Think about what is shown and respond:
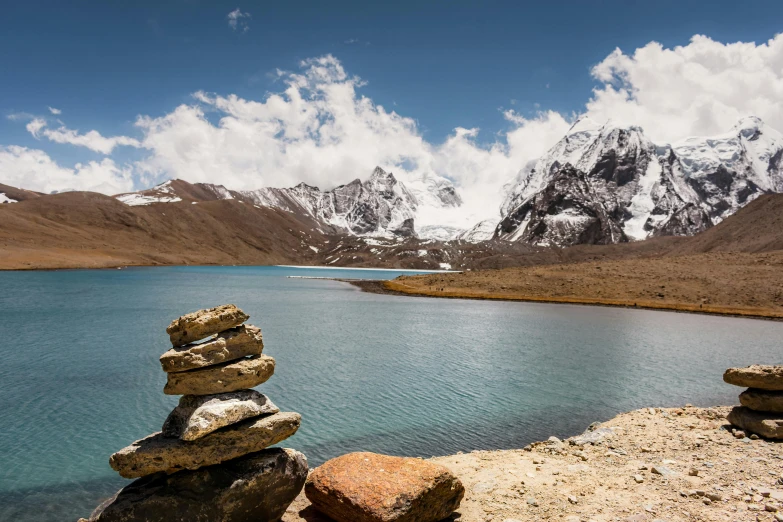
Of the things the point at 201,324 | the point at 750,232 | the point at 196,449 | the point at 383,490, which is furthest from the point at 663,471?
the point at 750,232

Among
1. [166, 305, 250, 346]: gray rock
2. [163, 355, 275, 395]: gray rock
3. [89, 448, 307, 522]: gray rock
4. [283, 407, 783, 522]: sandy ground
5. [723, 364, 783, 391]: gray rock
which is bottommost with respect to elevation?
[283, 407, 783, 522]: sandy ground

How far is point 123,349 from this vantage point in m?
33.4

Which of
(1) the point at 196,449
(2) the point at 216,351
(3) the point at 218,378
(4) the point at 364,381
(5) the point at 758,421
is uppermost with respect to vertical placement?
(2) the point at 216,351

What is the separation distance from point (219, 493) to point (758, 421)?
17.0m

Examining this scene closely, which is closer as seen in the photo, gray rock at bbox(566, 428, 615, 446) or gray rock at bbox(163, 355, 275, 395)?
gray rock at bbox(163, 355, 275, 395)

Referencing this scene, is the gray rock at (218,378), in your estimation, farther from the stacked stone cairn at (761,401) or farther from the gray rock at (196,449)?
the stacked stone cairn at (761,401)

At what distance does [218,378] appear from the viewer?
35.9 feet

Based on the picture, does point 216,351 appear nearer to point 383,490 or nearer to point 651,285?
point 383,490

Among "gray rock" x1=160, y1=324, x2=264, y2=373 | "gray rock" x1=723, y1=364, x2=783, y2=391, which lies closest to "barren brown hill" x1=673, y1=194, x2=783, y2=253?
"gray rock" x1=723, y1=364, x2=783, y2=391

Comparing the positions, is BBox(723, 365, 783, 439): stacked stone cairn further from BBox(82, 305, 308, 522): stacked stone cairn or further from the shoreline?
the shoreline

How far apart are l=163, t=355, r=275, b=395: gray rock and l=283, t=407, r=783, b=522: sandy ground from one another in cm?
334

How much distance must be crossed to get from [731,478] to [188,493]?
514 inches

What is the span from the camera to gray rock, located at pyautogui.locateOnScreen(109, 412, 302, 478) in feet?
32.3

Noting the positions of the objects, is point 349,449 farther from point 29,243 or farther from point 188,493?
point 29,243
